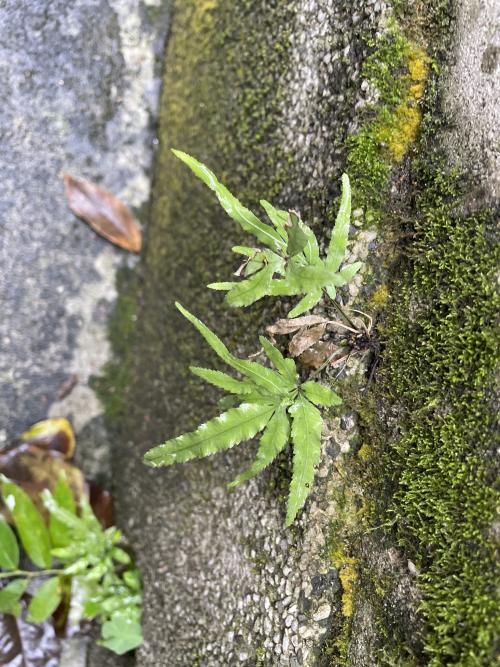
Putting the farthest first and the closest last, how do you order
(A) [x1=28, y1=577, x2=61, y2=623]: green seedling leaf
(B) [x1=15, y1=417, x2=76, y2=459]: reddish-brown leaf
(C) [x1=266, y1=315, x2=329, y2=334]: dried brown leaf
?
(B) [x1=15, y1=417, x2=76, y2=459]: reddish-brown leaf → (A) [x1=28, y1=577, x2=61, y2=623]: green seedling leaf → (C) [x1=266, y1=315, x2=329, y2=334]: dried brown leaf

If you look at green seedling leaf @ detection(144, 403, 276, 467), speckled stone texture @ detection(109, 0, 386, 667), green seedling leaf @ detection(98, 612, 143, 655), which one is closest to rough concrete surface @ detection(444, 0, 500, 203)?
speckled stone texture @ detection(109, 0, 386, 667)

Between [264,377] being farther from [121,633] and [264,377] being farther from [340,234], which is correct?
[121,633]

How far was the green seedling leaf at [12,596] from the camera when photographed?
2.08 meters

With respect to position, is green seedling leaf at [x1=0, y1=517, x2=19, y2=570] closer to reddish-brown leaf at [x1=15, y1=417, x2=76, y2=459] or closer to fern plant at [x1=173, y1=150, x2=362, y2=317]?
reddish-brown leaf at [x1=15, y1=417, x2=76, y2=459]

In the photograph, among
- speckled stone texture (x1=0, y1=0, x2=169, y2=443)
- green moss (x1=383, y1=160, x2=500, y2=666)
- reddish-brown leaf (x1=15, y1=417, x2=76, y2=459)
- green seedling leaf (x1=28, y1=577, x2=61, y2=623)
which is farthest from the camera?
reddish-brown leaf (x1=15, y1=417, x2=76, y2=459)

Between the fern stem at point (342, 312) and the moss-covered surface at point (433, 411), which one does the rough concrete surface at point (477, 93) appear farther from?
the fern stem at point (342, 312)

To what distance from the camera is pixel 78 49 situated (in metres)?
2.26

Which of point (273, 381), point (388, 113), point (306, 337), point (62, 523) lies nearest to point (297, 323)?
point (306, 337)

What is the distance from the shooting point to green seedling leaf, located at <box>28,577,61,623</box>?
6.81 feet

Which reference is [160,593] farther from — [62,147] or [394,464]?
[62,147]

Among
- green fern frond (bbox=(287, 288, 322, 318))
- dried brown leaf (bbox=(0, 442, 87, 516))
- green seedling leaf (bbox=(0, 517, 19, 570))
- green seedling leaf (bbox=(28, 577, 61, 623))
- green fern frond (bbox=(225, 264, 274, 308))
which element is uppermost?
green fern frond (bbox=(225, 264, 274, 308))

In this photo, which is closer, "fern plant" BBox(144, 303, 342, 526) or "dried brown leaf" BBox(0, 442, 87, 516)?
"fern plant" BBox(144, 303, 342, 526)

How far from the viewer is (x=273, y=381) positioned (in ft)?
4.70

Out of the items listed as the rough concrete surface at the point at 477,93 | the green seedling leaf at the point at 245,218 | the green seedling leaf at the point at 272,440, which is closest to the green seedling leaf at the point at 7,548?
the green seedling leaf at the point at 272,440
